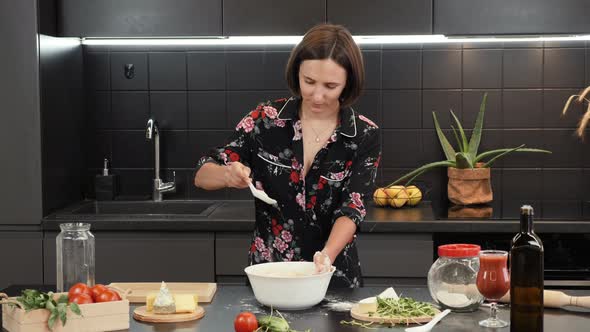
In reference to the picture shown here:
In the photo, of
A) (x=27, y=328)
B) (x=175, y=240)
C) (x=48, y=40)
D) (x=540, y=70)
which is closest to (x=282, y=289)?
(x=27, y=328)

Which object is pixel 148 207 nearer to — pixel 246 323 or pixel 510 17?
pixel 510 17

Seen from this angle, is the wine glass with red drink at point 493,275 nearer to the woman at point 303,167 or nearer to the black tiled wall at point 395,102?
the woman at point 303,167

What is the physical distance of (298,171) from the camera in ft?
8.83

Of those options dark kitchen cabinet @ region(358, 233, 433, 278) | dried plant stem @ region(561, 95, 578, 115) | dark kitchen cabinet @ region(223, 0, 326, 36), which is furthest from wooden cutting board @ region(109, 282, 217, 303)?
dried plant stem @ region(561, 95, 578, 115)

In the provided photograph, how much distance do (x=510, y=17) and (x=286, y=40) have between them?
38.3 inches

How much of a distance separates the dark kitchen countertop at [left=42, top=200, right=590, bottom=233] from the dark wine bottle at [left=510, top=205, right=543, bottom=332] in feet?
5.14

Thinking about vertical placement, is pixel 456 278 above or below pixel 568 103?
below

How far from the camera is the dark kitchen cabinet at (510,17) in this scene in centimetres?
371

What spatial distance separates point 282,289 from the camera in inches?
85.2

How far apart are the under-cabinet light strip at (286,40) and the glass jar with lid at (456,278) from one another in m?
1.88

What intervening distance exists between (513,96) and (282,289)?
89.3 inches

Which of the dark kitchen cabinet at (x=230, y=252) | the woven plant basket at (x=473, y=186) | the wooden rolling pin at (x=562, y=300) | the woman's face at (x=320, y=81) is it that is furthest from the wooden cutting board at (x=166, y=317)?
the woven plant basket at (x=473, y=186)

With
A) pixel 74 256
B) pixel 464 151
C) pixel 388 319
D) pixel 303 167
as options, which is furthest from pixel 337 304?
pixel 464 151

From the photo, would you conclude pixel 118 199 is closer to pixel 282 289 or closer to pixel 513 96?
pixel 513 96
